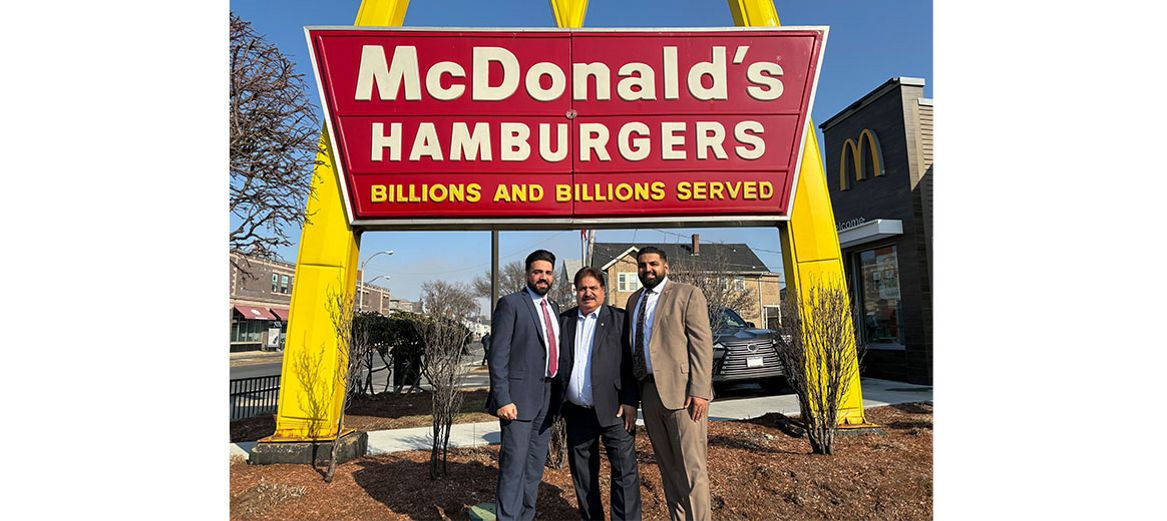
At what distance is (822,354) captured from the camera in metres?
5.05

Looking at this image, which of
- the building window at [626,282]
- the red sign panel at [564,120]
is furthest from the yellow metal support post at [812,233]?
the building window at [626,282]

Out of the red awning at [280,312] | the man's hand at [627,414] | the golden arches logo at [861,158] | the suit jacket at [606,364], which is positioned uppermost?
the golden arches logo at [861,158]

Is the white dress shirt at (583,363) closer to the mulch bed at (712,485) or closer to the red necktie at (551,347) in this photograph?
the red necktie at (551,347)

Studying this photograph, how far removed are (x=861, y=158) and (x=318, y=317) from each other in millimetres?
9991

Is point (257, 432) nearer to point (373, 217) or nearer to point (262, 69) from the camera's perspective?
point (373, 217)

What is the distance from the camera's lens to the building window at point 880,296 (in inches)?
405

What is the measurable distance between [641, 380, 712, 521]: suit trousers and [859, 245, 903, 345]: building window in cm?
846

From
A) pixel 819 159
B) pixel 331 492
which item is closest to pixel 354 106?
pixel 331 492

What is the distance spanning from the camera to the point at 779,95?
5000mm

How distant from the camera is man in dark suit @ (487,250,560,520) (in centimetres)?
326

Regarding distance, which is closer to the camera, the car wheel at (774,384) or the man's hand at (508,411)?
the man's hand at (508,411)

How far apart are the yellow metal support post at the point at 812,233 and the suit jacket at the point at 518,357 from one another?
2.82 metres

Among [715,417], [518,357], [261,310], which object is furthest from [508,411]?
[261,310]

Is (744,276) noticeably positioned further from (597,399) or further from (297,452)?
(597,399)
